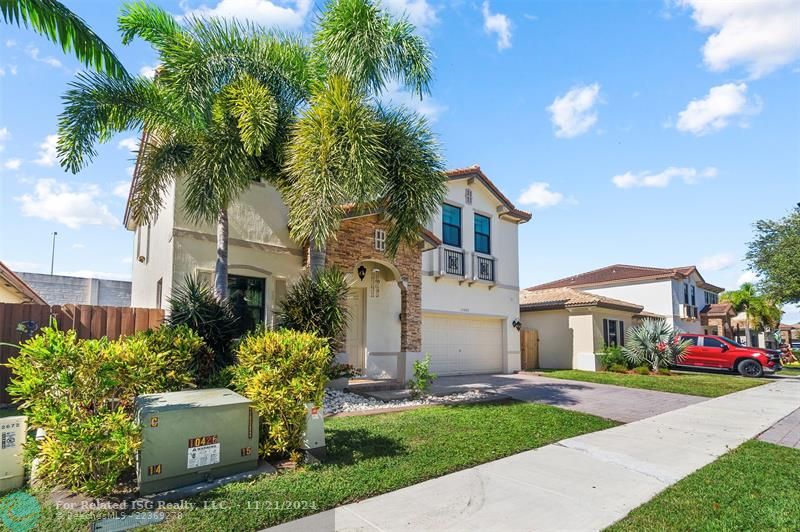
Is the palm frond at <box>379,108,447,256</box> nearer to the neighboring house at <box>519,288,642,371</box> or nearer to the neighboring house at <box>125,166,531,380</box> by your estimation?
the neighboring house at <box>125,166,531,380</box>

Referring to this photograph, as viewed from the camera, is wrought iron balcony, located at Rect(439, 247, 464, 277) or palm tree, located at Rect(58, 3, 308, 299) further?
wrought iron balcony, located at Rect(439, 247, 464, 277)

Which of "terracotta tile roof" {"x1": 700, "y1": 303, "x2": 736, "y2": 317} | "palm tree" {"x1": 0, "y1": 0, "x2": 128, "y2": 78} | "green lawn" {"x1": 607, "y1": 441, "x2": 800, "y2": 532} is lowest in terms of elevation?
"green lawn" {"x1": 607, "y1": 441, "x2": 800, "y2": 532}

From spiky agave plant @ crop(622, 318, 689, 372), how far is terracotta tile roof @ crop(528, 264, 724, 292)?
9753 millimetres

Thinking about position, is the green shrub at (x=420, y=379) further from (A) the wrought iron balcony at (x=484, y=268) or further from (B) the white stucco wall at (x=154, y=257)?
(A) the wrought iron balcony at (x=484, y=268)

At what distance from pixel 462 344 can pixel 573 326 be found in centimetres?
708

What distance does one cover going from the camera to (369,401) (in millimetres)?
10180

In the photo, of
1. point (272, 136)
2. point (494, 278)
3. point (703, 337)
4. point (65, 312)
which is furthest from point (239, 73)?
point (703, 337)

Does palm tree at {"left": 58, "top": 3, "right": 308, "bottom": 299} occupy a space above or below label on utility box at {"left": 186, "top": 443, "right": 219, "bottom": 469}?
above

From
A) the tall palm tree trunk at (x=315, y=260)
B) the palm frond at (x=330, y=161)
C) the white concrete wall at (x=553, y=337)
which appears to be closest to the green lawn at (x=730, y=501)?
the palm frond at (x=330, y=161)

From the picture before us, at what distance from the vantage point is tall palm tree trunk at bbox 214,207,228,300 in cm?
927

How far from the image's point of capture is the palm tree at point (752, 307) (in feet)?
122

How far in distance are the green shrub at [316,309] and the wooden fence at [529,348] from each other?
41.6ft

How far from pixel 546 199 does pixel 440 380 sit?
1283cm

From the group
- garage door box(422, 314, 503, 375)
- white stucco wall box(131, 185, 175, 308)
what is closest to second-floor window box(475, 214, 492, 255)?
garage door box(422, 314, 503, 375)
